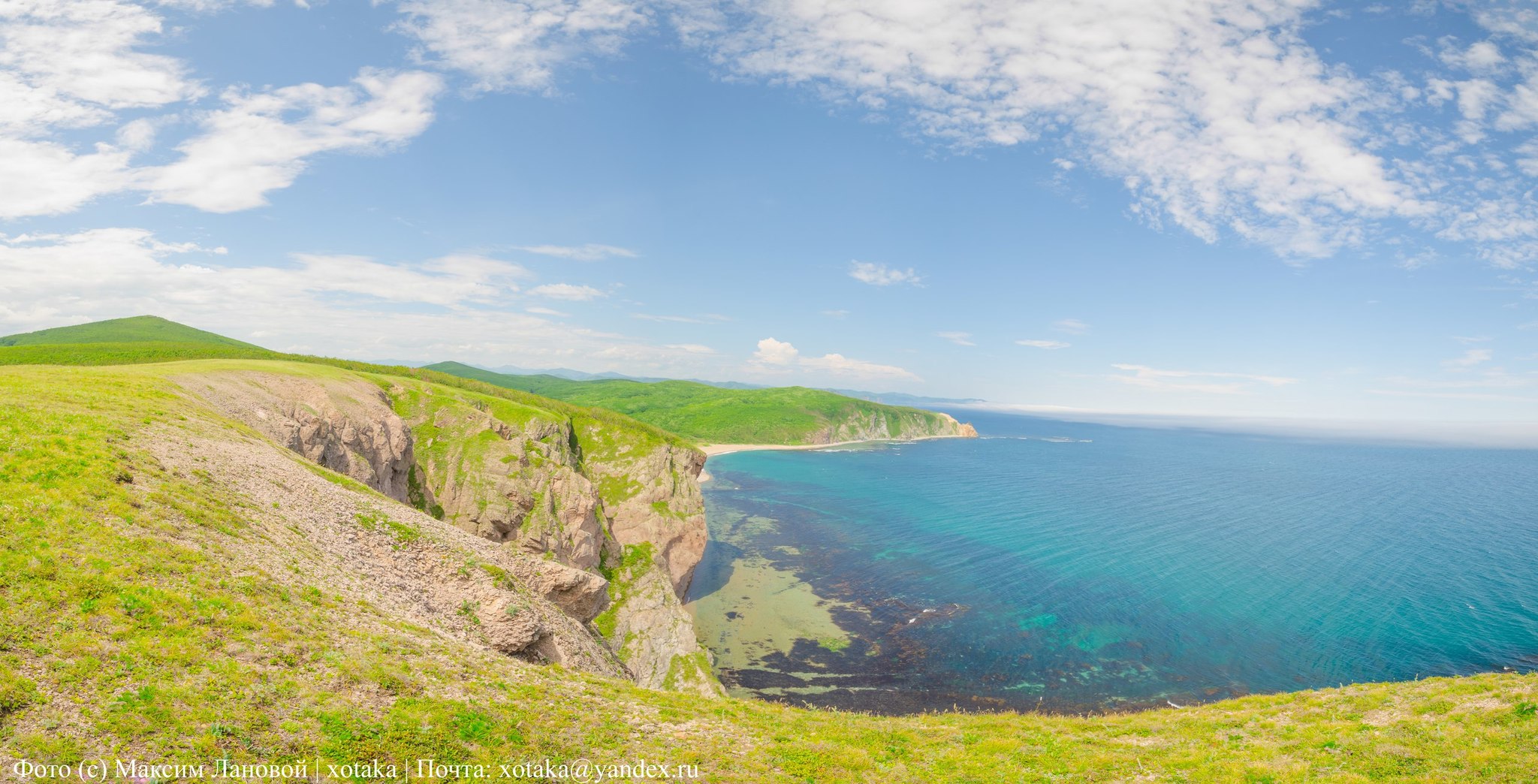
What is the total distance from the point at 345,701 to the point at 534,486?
41.9 meters

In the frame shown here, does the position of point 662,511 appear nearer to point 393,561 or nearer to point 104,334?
point 393,561

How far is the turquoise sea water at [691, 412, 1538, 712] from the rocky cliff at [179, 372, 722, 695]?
9.94 metres

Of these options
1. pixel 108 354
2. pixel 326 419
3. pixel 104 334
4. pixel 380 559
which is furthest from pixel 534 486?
pixel 104 334

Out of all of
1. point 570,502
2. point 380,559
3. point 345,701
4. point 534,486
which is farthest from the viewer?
point 570,502

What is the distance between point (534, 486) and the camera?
184 feet

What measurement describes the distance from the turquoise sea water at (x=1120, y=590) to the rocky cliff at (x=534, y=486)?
9.94 m

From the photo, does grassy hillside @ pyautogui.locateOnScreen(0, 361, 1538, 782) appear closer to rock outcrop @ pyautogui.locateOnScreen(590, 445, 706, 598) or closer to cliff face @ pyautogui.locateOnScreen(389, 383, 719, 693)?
cliff face @ pyautogui.locateOnScreen(389, 383, 719, 693)

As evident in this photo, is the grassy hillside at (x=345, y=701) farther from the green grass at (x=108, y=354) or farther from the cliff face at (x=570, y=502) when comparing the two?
the green grass at (x=108, y=354)

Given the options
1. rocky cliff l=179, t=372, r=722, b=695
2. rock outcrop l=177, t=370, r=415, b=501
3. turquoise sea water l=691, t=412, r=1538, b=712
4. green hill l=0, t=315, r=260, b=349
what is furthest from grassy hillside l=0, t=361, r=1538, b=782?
green hill l=0, t=315, r=260, b=349

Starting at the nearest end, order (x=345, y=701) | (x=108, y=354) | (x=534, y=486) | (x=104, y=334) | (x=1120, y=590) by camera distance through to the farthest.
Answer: (x=345, y=701) → (x=534, y=486) → (x=108, y=354) → (x=1120, y=590) → (x=104, y=334)

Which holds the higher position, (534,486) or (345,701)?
(345,701)

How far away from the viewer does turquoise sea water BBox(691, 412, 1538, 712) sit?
53500mm

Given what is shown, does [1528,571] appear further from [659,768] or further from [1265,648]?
[659,768]

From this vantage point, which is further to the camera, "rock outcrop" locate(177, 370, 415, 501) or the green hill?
the green hill
